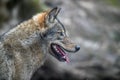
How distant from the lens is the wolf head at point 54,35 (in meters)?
11.1

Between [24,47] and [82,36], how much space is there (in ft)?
30.4

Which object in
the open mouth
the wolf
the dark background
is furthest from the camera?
the dark background

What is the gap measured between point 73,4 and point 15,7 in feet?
10.2

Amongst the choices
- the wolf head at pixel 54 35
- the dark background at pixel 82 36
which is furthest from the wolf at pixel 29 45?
the dark background at pixel 82 36

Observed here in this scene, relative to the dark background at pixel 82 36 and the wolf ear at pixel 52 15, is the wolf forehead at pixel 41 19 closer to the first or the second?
the wolf ear at pixel 52 15

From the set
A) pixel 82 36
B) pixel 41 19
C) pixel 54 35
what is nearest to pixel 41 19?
pixel 41 19

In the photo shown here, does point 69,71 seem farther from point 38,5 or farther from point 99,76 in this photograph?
point 38,5

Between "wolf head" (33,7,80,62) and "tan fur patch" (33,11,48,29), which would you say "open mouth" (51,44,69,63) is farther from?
"tan fur patch" (33,11,48,29)

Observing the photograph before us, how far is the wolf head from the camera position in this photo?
11078mm

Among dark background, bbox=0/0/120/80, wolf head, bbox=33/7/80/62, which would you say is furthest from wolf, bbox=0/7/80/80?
dark background, bbox=0/0/120/80

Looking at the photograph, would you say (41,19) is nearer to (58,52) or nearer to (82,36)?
(58,52)

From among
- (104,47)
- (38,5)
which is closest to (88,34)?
(104,47)

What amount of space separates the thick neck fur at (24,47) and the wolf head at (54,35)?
112 mm

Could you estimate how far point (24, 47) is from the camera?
11.1 metres
